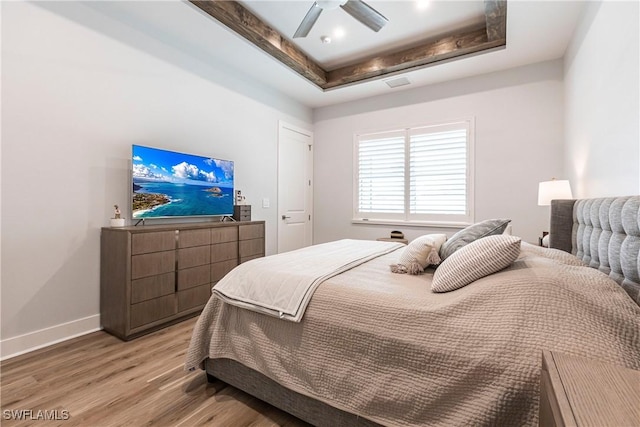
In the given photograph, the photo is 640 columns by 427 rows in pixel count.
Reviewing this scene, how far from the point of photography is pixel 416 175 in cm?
433

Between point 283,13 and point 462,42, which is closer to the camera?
point 283,13

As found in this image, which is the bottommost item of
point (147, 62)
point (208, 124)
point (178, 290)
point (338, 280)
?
point (178, 290)

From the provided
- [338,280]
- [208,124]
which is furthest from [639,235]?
[208,124]

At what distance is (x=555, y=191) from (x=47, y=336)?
15.0ft

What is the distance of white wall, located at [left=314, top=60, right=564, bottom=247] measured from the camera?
3516mm

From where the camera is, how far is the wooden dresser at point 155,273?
2389 mm

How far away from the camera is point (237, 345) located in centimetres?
161

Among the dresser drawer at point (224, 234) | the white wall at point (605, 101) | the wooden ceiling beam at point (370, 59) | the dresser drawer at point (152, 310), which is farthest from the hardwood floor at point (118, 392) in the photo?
the wooden ceiling beam at point (370, 59)

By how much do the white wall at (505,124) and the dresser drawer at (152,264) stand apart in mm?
2980

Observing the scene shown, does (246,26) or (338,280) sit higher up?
(246,26)

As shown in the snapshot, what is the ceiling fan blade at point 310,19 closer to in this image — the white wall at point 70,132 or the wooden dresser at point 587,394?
the white wall at point 70,132

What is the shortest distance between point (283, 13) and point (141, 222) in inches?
97.4

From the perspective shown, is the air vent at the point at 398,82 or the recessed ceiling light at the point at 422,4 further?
the air vent at the point at 398,82

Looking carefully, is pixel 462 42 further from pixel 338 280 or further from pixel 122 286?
pixel 122 286
